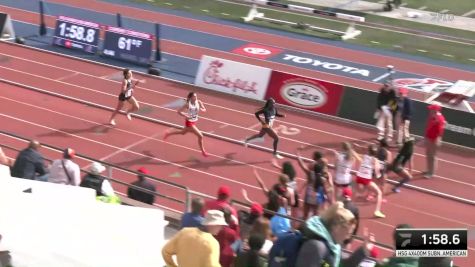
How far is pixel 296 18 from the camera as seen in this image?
32.1 metres

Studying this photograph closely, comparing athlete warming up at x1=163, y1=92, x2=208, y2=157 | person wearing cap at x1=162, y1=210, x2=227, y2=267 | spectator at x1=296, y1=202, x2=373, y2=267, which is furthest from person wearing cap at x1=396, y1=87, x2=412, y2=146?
spectator at x1=296, y1=202, x2=373, y2=267

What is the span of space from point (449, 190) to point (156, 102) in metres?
8.57

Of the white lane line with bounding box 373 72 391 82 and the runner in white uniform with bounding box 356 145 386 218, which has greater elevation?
the white lane line with bounding box 373 72 391 82

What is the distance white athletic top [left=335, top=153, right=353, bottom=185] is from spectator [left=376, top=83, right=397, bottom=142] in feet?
15.2

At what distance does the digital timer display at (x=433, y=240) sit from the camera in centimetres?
680

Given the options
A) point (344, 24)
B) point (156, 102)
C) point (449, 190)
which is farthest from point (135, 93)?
point (344, 24)

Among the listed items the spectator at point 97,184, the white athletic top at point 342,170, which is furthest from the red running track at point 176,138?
the spectator at point 97,184

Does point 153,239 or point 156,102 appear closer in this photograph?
point 153,239

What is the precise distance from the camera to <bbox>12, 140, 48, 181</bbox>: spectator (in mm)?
12273

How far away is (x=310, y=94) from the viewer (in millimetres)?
21750

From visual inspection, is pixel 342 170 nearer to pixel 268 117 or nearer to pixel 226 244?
pixel 268 117

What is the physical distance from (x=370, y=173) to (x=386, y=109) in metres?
4.11

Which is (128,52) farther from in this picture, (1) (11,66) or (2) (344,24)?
(2) (344,24)

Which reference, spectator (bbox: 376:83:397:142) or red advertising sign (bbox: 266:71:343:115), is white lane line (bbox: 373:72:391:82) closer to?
red advertising sign (bbox: 266:71:343:115)
